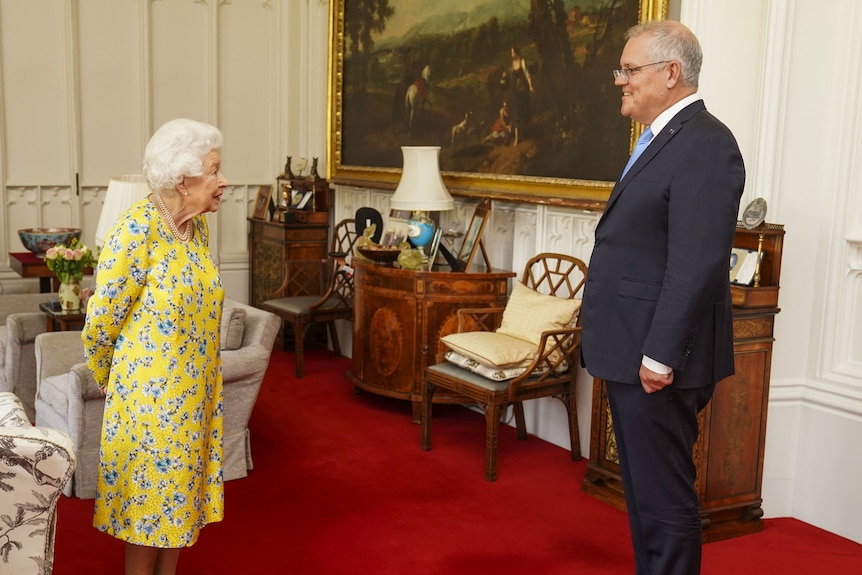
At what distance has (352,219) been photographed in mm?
7109

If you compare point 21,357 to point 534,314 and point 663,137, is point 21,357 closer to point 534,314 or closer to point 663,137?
point 534,314

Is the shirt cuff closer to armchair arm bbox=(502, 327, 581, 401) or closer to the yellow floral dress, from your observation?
the yellow floral dress

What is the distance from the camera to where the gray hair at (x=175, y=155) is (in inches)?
108

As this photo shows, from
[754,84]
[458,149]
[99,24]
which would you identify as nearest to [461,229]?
[458,149]

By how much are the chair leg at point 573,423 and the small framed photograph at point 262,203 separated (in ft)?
12.4

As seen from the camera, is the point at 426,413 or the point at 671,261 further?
the point at 426,413

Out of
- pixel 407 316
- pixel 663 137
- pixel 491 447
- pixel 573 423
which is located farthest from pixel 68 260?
pixel 663 137

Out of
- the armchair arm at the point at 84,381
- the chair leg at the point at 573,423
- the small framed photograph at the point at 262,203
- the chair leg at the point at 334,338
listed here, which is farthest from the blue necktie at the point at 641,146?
the small framed photograph at the point at 262,203

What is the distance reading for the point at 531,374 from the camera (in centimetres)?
473

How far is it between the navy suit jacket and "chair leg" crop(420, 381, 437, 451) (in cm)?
233

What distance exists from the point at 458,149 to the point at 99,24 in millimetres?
3477

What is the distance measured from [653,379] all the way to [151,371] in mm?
1535

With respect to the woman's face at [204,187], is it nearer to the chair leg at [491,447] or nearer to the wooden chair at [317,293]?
the chair leg at [491,447]

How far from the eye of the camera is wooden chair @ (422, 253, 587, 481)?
181 inches
